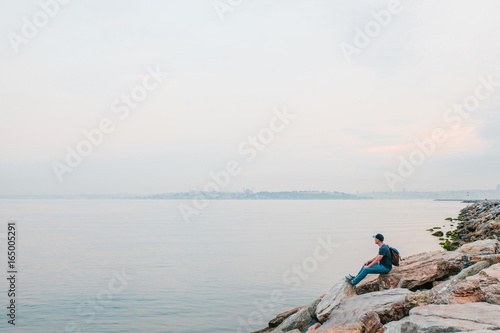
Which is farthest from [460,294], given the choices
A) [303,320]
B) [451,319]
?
[303,320]

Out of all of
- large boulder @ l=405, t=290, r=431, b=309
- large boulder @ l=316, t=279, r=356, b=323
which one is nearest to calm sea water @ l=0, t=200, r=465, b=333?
large boulder @ l=316, t=279, r=356, b=323

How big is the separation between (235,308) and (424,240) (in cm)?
3544

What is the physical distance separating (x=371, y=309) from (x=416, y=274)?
2941mm

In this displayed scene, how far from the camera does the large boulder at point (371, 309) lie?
1130cm

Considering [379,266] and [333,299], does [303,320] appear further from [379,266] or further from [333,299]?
[379,266]

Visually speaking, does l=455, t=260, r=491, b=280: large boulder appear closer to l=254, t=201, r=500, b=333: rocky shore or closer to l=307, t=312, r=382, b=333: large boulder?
l=254, t=201, r=500, b=333: rocky shore

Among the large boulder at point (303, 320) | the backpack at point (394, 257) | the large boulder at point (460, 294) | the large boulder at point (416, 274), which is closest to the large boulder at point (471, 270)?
the large boulder at point (416, 274)

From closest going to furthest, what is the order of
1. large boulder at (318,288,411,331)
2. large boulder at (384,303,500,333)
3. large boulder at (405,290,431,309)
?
large boulder at (384,303,500,333) < large boulder at (405,290,431,309) < large boulder at (318,288,411,331)

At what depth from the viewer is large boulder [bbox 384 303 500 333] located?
8.63 m

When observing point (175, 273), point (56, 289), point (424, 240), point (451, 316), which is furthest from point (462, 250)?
point (424, 240)

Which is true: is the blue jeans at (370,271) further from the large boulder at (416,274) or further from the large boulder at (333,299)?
the large boulder at (333,299)

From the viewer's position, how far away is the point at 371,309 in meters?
11.7

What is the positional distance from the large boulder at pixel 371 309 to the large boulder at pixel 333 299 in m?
0.24

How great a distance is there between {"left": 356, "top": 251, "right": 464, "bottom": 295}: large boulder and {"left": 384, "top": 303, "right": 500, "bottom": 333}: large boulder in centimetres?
357
